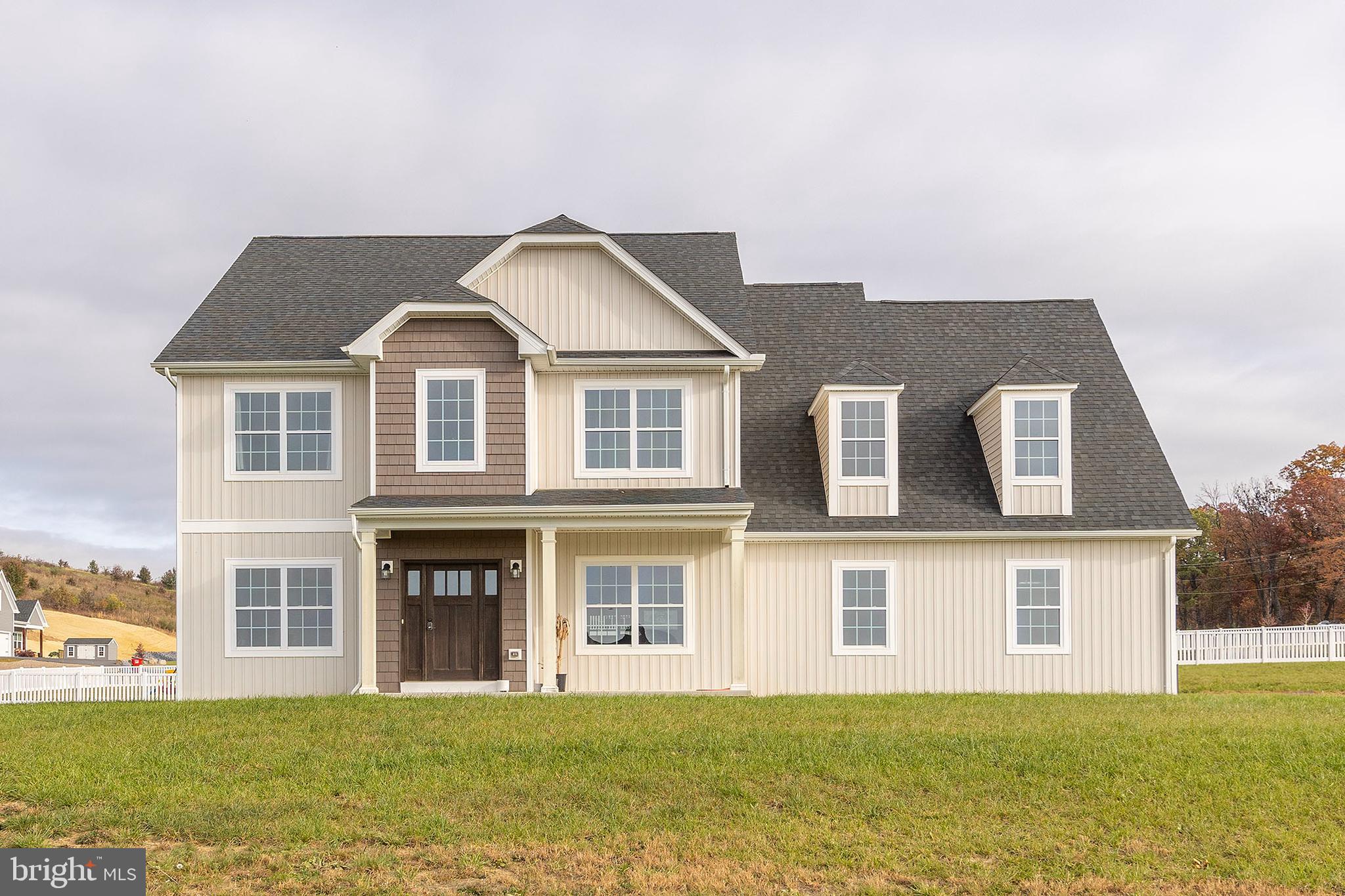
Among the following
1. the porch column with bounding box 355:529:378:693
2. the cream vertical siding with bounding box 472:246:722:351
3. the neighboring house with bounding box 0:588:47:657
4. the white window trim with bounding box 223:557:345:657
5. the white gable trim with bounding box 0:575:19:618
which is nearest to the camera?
the porch column with bounding box 355:529:378:693

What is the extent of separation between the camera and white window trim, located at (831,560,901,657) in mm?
18875

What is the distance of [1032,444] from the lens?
19.4 metres

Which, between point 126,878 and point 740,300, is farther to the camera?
point 740,300

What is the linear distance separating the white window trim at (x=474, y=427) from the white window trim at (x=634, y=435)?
164 cm

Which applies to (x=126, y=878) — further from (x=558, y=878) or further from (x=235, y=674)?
→ (x=235, y=674)

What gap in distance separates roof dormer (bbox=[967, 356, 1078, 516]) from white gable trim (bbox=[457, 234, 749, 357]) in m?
4.61

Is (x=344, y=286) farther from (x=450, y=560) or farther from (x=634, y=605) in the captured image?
(x=634, y=605)

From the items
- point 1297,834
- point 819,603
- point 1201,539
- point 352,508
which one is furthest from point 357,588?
point 1201,539

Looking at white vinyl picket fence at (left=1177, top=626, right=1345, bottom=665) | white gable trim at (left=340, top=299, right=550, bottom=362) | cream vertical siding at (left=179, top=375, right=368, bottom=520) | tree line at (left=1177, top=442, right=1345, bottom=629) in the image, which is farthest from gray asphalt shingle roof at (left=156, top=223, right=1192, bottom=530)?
tree line at (left=1177, top=442, right=1345, bottom=629)

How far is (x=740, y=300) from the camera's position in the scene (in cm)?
2022

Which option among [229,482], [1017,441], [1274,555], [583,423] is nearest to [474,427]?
[583,423]

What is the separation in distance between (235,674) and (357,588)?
2.42 metres

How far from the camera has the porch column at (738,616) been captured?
1770cm

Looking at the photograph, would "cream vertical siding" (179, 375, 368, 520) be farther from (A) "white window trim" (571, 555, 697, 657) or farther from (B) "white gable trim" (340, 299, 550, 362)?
(A) "white window trim" (571, 555, 697, 657)
